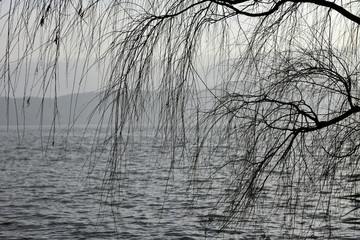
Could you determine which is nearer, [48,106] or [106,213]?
[48,106]

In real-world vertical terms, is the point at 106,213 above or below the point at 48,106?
below

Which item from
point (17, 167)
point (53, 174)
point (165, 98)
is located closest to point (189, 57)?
point (165, 98)

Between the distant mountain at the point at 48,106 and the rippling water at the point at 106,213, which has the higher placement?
the distant mountain at the point at 48,106

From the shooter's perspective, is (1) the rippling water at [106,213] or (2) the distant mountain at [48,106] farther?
(1) the rippling water at [106,213]

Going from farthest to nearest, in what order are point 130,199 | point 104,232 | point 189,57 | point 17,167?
point 17,167 < point 130,199 < point 104,232 < point 189,57

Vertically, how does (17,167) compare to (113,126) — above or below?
below

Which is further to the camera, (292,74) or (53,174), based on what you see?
(53,174)

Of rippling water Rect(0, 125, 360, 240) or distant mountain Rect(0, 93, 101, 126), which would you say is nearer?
distant mountain Rect(0, 93, 101, 126)

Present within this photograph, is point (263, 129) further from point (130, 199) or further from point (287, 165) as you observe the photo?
point (130, 199)

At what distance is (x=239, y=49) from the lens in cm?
304

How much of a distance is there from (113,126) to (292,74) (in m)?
1.32

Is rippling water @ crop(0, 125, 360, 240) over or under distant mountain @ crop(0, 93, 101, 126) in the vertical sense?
under

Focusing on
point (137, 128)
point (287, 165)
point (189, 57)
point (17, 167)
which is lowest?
point (17, 167)

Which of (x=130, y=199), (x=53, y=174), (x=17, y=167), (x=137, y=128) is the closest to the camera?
(x=137, y=128)
